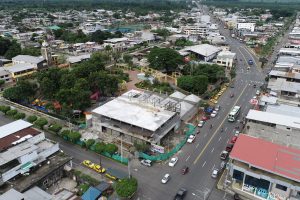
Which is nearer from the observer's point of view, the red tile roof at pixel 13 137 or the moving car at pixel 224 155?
the red tile roof at pixel 13 137

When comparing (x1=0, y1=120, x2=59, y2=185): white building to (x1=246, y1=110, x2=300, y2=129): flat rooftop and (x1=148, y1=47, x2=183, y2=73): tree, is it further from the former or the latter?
(x1=148, y1=47, x2=183, y2=73): tree

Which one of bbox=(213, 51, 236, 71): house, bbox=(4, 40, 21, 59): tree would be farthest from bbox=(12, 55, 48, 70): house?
bbox=(213, 51, 236, 71): house

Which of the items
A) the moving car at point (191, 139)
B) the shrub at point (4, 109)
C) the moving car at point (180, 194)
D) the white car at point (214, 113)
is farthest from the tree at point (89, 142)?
the white car at point (214, 113)

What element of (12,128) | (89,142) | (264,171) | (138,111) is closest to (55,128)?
(12,128)

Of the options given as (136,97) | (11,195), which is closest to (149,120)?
(136,97)

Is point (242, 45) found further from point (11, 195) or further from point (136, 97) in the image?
point (11, 195)

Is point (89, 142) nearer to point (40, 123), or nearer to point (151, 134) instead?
point (151, 134)

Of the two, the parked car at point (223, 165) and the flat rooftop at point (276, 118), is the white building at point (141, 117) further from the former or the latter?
the flat rooftop at point (276, 118)
